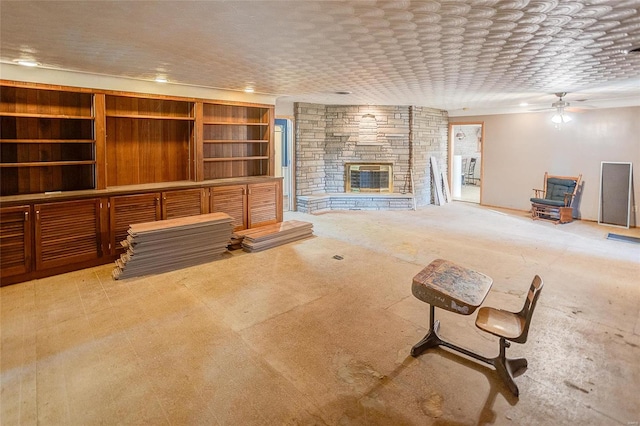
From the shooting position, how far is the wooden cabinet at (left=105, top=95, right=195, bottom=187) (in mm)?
5016

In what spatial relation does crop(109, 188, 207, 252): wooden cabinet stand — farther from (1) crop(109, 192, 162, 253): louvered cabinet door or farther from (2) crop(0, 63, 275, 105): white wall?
(2) crop(0, 63, 275, 105): white wall

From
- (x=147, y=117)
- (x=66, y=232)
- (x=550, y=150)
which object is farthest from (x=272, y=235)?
(x=550, y=150)

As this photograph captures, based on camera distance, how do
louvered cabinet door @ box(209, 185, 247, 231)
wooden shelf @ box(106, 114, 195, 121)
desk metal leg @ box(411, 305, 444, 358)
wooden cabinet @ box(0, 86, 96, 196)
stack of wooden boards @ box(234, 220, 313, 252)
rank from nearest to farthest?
desk metal leg @ box(411, 305, 444, 358) → wooden cabinet @ box(0, 86, 96, 196) → wooden shelf @ box(106, 114, 195, 121) → stack of wooden boards @ box(234, 220, 313, 252) → louvered cabinet door @ box(209, 185, 247, 231)

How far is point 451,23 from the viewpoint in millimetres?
2691

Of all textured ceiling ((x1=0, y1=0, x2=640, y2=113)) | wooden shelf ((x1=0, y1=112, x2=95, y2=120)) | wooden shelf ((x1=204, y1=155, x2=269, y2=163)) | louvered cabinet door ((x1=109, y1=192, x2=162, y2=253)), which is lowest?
louvered cabinet door ((x1=109, y1=192, x2=162, y2=253))

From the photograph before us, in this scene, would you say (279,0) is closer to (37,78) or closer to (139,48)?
(139,48)

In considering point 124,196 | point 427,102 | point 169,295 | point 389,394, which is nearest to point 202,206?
point 124,196

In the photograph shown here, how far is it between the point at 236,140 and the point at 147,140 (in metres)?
1.32

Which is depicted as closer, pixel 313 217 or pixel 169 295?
pixel 169 295

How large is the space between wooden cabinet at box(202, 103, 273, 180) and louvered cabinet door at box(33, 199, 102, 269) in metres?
1.78

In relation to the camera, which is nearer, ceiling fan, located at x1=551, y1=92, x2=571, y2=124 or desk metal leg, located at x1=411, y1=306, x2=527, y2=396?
desk metal leg, located at x1=411, y1=306, x2=527, y2=396

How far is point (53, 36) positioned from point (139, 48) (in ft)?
2.08

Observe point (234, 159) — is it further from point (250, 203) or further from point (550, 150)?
point (550, 150)

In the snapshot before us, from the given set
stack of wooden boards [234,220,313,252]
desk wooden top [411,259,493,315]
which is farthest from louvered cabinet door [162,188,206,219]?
desk wooden top [411,259,493,315]
